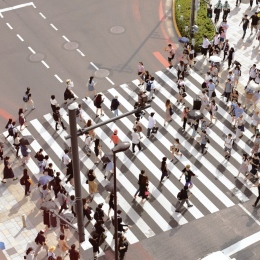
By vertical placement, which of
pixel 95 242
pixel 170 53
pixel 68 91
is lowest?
pixel 95 242

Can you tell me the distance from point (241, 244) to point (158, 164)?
5.83 meters

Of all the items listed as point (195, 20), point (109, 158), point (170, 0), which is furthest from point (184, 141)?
point (170, 0)

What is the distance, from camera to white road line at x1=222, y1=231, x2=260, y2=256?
26375mm

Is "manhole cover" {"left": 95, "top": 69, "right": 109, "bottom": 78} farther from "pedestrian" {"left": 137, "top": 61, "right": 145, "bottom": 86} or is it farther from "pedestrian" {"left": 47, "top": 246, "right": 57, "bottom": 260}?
"pedestrian" {"left": 47, "top": 246, "right": 57, "bottom": 260}

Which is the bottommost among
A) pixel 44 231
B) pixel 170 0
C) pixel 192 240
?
pixel 192 240

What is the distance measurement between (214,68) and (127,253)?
12770 mm

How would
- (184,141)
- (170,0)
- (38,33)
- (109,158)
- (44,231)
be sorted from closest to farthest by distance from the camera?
(44,231) < (109,158) < (184,141) < (38,33) < (170,0)

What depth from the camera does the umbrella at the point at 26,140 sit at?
1144 inches

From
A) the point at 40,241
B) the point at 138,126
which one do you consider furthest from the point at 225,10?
the point at 40,241

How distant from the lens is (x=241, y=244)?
87.7 feet

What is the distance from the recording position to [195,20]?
39031mm

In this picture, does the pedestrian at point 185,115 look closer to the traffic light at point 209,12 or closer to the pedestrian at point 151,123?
the pedestrian at point 151,123

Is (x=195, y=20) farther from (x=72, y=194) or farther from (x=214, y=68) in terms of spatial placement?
(x=72, y=194)

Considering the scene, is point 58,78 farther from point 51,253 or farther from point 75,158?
point 75,158
